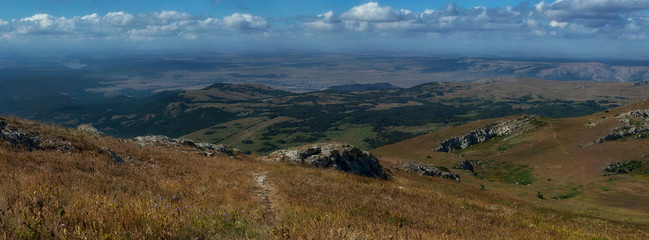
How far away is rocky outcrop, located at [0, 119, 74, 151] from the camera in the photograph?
14867 millimetres

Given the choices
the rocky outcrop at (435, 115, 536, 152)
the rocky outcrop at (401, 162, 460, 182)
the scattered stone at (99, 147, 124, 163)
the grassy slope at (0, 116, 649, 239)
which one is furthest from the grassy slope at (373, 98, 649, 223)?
the scattered stone at (99, 147, 124, 163)

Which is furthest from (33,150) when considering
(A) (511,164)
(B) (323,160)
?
(A) (511,164)

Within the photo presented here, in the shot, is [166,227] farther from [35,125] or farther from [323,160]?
[323,160]

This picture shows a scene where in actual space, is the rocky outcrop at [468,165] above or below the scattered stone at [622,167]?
below

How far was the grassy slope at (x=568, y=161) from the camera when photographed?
3669 centimetres

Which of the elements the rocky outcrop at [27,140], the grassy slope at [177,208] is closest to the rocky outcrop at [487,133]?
the grassy slope at [177,208]

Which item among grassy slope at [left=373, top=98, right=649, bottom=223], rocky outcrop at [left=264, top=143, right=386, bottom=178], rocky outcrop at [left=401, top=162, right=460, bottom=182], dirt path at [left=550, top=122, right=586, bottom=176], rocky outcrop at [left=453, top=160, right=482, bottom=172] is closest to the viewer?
rocky outcrop at [left=264, top=143, right=386, bottom=178]

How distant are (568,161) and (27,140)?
257 ft

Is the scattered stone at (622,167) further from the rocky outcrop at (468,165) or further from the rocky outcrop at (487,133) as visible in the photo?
the rocky outcrop at (487,133)

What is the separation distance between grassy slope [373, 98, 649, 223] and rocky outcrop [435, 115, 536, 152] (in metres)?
3.81

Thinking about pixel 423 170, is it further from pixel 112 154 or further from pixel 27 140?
pixel 27 140

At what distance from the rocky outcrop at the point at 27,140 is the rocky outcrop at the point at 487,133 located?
94.6m

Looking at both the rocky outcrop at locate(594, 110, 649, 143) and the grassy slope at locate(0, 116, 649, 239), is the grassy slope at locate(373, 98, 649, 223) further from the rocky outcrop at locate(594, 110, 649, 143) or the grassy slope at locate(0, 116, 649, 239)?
the grassy slope at locate(0, 116, 649, 239)

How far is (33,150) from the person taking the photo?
14.7 meters
